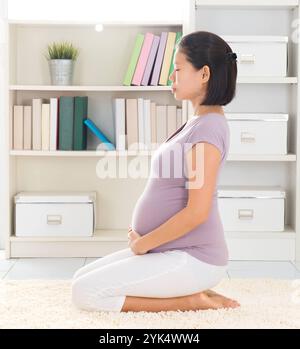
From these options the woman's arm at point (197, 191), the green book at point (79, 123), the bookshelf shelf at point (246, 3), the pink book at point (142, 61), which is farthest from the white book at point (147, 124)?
the woman's arm at point (197, 191)

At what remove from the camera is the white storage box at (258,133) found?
10.5 ft

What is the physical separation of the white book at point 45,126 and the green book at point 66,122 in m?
0.06

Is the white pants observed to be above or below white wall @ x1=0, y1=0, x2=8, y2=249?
below

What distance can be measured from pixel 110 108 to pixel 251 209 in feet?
2.63

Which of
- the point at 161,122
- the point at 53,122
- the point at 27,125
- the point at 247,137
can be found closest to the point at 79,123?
the point at 53,122

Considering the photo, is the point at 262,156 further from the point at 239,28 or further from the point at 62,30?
the point at 62,30

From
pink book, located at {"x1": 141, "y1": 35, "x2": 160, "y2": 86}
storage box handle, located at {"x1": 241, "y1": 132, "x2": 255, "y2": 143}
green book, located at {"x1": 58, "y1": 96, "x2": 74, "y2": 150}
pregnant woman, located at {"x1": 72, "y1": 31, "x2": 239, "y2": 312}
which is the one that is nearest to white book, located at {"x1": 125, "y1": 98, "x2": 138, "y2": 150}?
pink book, located at {"x1": 141, "y1": 35, "x2": 160, "y2": 86}

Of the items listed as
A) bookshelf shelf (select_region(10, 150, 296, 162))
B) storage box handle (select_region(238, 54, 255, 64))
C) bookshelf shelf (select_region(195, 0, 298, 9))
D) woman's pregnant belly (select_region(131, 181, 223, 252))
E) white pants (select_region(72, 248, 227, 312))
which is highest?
Answer: bookshelf shelf (select_region(195, 0, 298, 9))

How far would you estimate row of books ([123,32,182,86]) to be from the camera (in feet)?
10.6

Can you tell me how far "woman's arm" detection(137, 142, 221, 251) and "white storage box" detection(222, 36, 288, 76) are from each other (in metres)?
1.16

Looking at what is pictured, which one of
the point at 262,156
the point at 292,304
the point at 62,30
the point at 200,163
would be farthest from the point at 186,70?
the point at 62,30

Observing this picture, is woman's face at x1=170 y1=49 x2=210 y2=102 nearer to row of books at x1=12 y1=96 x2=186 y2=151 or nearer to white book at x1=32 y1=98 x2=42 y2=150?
row of books at x1=12 y1=96 x2=186 y2=151

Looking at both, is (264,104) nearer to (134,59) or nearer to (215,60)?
(134,59)
